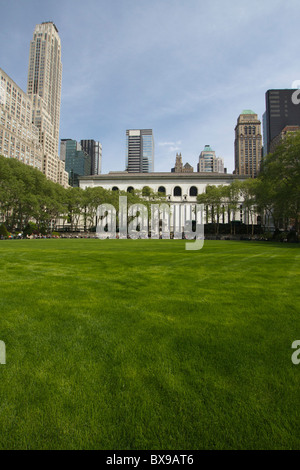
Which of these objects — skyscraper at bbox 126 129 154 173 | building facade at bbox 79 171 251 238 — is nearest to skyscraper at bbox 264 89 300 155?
building facade at bbox 79 171 251 238

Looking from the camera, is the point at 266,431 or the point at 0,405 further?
the point at 0,405

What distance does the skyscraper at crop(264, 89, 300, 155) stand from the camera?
121 meters

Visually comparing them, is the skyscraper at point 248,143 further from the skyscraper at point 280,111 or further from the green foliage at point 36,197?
the green foliage at point 36,197

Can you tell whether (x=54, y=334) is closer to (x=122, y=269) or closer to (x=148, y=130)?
(x=122, y=269)

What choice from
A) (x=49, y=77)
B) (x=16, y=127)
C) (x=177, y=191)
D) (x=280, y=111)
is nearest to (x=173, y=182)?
(x=177, y=191)

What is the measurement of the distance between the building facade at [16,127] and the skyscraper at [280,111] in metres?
124

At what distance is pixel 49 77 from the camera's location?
545ft

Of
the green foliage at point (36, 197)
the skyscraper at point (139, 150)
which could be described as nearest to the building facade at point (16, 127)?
the green foliage at point (36, 197)

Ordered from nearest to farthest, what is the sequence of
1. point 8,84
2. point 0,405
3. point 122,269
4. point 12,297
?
1. point 0,405
2. point 12,297
3. point 122,269
4. point 8,84

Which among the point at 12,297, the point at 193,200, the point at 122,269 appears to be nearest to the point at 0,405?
the point at 12,297

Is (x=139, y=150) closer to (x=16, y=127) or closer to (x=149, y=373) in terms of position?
(x=16, y=127)

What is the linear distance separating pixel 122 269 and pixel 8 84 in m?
138

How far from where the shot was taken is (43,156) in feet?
432

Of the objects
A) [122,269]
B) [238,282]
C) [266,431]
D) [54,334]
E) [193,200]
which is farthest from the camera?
[193,200]
